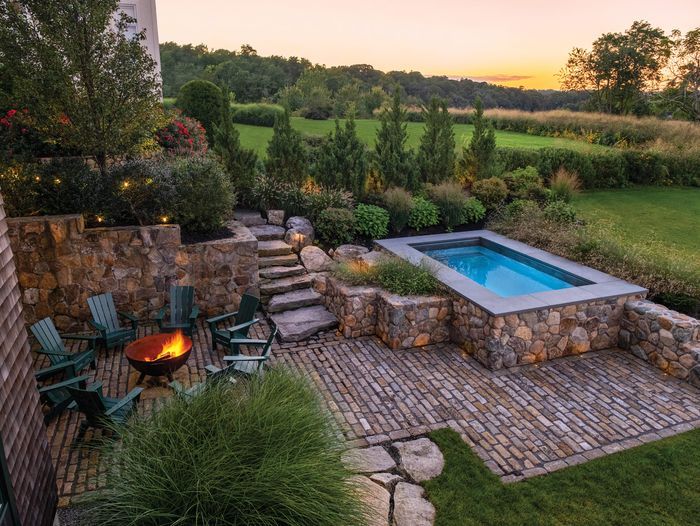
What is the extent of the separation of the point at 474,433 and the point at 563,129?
22040mm

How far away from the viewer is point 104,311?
621 cm

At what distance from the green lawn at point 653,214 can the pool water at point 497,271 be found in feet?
7.63

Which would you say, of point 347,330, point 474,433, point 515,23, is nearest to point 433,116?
point 515,23

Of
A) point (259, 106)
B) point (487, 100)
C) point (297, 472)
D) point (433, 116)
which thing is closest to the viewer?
point (297, 472)

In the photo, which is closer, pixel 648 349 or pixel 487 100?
pixel 648 349

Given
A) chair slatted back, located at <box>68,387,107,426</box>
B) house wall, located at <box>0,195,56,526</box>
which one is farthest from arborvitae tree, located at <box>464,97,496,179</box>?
house wall, located at <box>0,195,56,526</box>

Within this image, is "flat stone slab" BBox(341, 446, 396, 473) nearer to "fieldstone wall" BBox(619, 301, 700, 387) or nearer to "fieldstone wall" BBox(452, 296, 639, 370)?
"fieldstone wall" BBox(452, 296, 639, 370)

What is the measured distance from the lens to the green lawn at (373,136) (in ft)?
58.1

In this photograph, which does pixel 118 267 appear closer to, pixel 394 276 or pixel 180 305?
pixel 180 305

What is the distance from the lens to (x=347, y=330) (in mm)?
6695

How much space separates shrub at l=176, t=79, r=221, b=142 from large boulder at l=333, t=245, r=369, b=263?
5.64 meters

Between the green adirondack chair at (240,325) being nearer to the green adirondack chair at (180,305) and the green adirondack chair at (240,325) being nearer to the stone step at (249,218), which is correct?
the green adirondack chair at (180,305)

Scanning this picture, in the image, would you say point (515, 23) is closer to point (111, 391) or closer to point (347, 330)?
point (347, 330)

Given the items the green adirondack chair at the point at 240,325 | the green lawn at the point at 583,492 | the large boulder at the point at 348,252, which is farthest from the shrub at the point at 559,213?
the green adirondack chair at the point at 240,325
